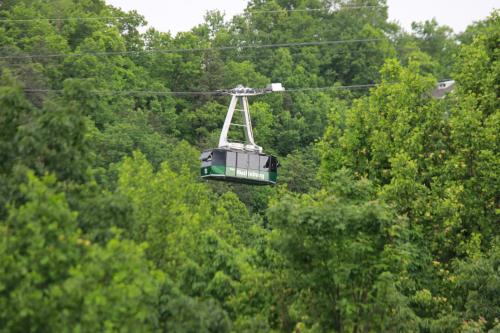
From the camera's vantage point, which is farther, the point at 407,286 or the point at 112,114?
the point at 112,114

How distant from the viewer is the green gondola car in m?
41.8

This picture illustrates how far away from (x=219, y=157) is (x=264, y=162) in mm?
2105

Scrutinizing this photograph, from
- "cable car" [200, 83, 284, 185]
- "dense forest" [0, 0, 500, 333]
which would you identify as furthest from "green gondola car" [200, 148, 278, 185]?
"dense forest" [0, 0, 500, 333]

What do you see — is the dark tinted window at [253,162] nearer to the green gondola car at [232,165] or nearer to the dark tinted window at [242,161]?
the green gondola car at [232,165]

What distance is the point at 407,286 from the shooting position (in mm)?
34844

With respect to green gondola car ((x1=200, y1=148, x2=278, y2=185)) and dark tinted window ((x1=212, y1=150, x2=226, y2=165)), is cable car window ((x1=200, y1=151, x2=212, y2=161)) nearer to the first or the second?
green gondola car ((x1=200, y1=148, x2=278, y2=185))

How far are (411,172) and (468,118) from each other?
3142mm

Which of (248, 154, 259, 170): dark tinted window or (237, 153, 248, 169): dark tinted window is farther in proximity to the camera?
(248, 154, 259, 170): dark tinted window

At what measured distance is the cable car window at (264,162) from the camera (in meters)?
43.0

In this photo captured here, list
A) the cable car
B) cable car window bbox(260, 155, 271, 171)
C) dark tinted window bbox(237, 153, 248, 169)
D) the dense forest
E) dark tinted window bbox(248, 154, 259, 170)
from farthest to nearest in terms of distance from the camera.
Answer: cable car window bbox(260, 155, 271, 171) < dark tinted window bbox(248, 154, 259, 170) < dark tinted window bbox(237, 153, 248, 169) < the cable car < the dense forest

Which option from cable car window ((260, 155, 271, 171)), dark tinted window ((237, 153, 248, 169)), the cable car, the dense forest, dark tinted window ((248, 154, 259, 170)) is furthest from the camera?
cable car window ((260, 155, 271, 171))

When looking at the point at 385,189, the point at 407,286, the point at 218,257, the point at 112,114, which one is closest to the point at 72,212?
the point at 218,257

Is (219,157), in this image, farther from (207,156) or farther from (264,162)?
(264,162)

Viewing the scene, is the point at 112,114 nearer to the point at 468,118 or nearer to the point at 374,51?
the point at 374,51
